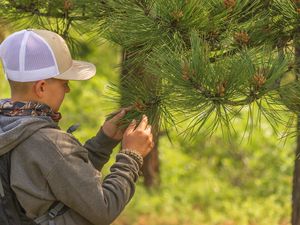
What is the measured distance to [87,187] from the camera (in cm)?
225

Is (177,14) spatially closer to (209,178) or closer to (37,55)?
(37,55)

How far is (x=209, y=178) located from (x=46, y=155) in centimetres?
512

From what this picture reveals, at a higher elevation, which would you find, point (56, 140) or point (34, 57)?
point (34, 57)

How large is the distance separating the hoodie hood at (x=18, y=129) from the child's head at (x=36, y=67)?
84 mm

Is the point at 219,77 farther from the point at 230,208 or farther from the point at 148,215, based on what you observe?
the point at 230,208

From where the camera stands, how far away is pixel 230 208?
19.8ft

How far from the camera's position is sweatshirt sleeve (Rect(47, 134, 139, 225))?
223cm

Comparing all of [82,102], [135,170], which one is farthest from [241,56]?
[82,102]

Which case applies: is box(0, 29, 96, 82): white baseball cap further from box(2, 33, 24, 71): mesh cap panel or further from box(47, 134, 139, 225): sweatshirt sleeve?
box(47, 134, 139, 225): sweatshirt sleeve

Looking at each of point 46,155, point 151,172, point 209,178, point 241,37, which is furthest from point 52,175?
point 209,178

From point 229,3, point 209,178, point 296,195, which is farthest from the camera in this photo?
point 209,178

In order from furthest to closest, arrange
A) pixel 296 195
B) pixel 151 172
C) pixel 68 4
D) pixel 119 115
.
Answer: pixel 151 172, pixel 296 195, pixel 68 4, pixel 119 115

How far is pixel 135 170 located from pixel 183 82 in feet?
1.07

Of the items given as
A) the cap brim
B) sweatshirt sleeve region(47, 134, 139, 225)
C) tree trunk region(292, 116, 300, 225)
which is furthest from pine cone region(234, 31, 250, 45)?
tree trunk region(292, 116, 300, 225)
